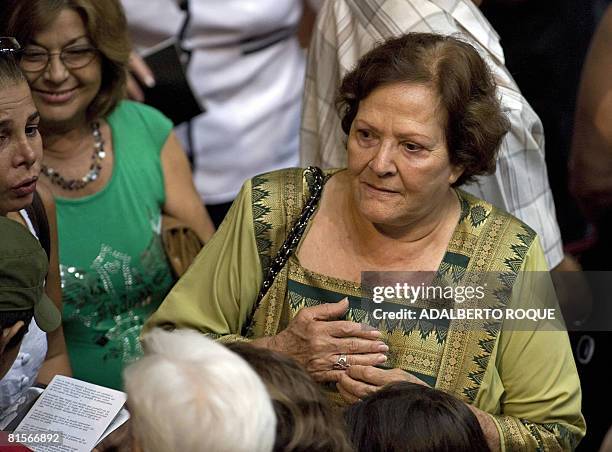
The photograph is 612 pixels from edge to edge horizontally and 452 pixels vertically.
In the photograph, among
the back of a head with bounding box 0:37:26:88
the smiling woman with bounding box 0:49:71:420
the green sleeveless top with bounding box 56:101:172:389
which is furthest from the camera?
the green sleeveless top with bounding box 56:101:172:389

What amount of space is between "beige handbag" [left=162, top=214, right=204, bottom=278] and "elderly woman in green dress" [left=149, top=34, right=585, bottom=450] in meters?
0.47

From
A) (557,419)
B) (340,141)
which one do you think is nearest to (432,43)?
(340,141)

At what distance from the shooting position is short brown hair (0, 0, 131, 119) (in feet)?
10.2

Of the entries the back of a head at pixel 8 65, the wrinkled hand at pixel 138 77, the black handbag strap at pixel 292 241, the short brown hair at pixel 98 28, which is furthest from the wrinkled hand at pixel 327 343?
the wrinkled hand at pixel 138 77

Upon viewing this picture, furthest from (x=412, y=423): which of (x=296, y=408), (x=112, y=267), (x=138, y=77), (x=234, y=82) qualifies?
(x=234, y=82)

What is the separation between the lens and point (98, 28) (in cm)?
323

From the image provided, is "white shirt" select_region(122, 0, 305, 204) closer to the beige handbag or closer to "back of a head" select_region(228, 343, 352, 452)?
the beige handbag

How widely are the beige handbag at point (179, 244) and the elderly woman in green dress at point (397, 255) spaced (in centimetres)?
47

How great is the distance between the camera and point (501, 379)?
2764mm

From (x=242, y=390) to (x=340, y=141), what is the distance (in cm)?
154

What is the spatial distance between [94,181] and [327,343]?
3.53 ft

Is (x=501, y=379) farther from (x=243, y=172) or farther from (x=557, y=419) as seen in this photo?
(x=243, y=172)

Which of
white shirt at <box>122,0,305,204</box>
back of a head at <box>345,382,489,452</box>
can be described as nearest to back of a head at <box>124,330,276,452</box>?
back of a head at <box>345,382,489,452</box>

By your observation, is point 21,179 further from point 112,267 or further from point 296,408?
point 296,408
